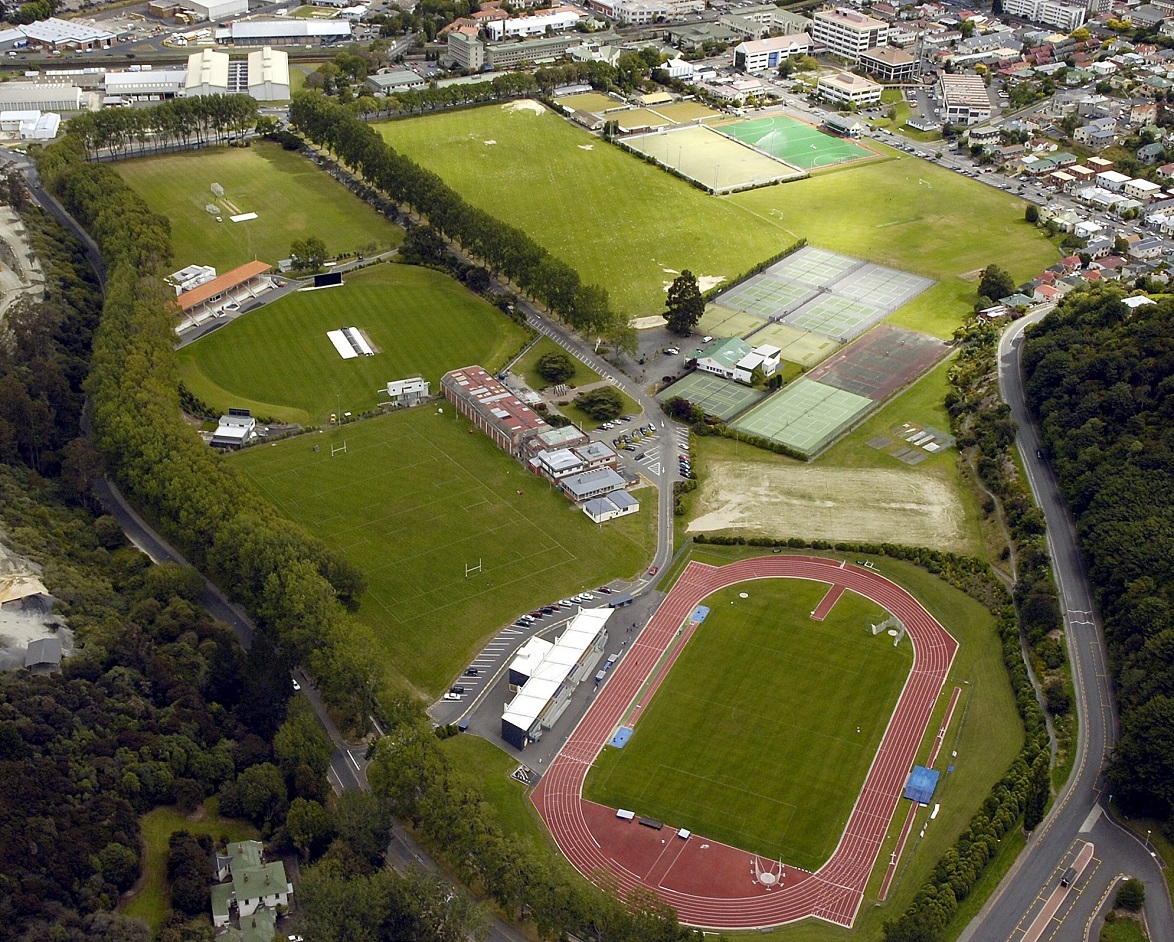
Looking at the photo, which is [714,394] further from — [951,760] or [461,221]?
[951,760]

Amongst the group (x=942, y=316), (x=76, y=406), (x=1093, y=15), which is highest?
(x=1093, y=15)

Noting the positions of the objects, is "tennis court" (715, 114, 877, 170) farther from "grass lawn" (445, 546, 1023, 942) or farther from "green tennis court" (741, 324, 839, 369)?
"grass lawn" (445, 546, 1023, 942)

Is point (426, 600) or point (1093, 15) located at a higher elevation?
point (1093, 15)

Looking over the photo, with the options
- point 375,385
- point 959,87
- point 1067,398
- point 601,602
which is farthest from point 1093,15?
point 601,602

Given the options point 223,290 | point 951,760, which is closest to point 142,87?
point 223,290

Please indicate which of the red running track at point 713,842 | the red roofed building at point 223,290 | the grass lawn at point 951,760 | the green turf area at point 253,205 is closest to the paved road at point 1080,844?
the grass lawn at point 951,760

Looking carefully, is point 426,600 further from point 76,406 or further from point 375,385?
point 76,406
